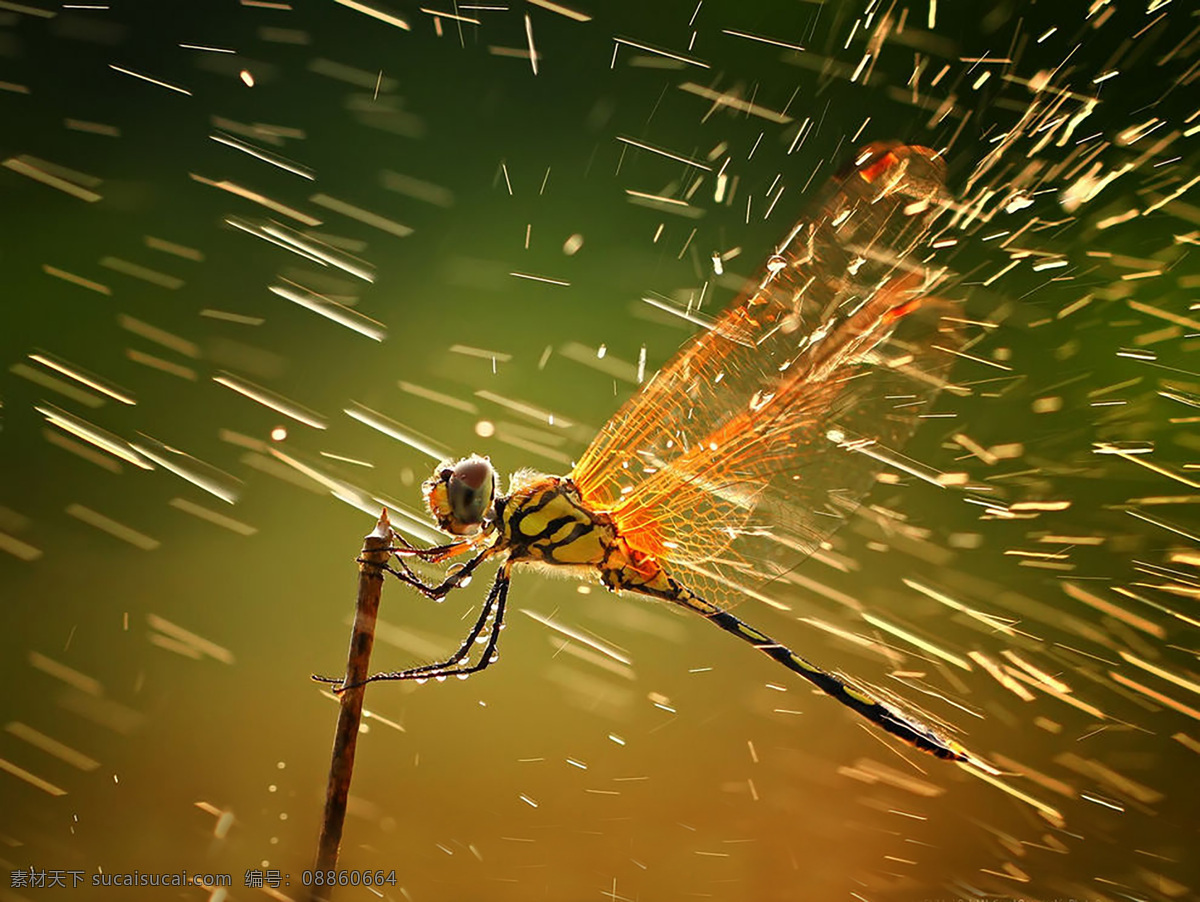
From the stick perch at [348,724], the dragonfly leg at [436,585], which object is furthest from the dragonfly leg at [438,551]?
the stick perch at [348,724]

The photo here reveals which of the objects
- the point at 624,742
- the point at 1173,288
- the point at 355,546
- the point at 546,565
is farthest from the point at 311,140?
the point at 1173,288

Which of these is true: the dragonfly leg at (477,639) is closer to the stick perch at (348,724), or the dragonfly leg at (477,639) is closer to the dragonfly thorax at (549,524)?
the dragonfly thorax at (549,524)

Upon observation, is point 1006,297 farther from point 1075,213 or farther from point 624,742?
point 624,742

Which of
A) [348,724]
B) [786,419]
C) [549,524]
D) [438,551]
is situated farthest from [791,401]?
[348,724]

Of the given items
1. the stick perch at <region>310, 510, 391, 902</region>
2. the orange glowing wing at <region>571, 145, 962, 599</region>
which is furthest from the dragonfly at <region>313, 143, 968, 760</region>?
the stick perch at <region>310, 510, 391, 902</region>

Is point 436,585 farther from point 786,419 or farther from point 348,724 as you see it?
point 786,419
